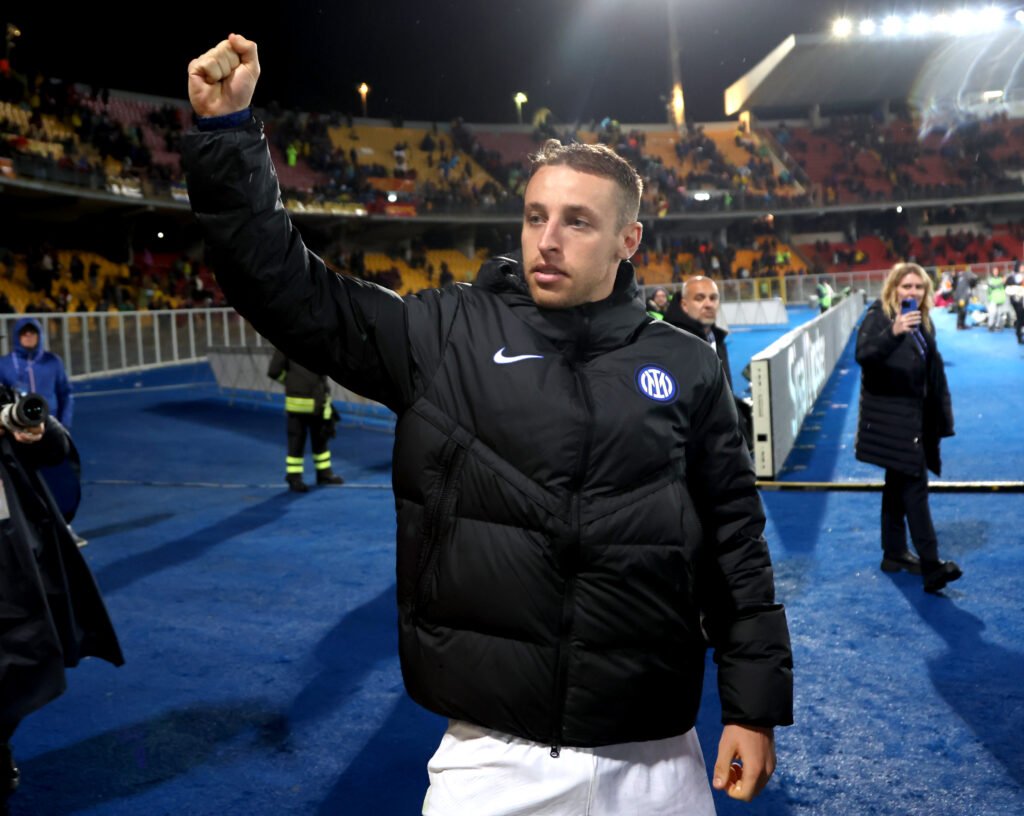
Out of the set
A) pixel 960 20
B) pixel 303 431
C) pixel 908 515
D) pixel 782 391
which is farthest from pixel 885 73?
pixel 908 515

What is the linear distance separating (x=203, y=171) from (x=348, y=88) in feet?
192

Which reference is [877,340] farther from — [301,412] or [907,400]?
[301,412]

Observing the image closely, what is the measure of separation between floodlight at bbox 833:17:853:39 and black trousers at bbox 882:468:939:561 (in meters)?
55.7

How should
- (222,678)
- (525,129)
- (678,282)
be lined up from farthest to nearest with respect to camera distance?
(525,129) → (678,282) → (222,678)

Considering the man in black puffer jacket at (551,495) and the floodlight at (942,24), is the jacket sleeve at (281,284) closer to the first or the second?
the man in black puffer jacket at (551,495)

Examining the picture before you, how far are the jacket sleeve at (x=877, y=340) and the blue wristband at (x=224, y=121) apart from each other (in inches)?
189

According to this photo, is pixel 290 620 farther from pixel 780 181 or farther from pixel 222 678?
pixel 780 181

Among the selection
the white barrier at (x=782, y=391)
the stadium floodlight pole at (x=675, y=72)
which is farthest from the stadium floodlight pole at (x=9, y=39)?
the stadium floodlight pole at (x=675, y=72)

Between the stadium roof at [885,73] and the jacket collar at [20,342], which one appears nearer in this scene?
the jacket collar at [20,342]

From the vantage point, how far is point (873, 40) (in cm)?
5538

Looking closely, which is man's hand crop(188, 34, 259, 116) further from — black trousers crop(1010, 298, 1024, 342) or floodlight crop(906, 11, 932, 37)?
floodlight crop(906, 11, 932, 37)

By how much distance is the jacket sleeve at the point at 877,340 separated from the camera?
5.86m

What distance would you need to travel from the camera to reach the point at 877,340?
5.89m

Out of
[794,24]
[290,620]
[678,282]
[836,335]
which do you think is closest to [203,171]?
[290,620]
